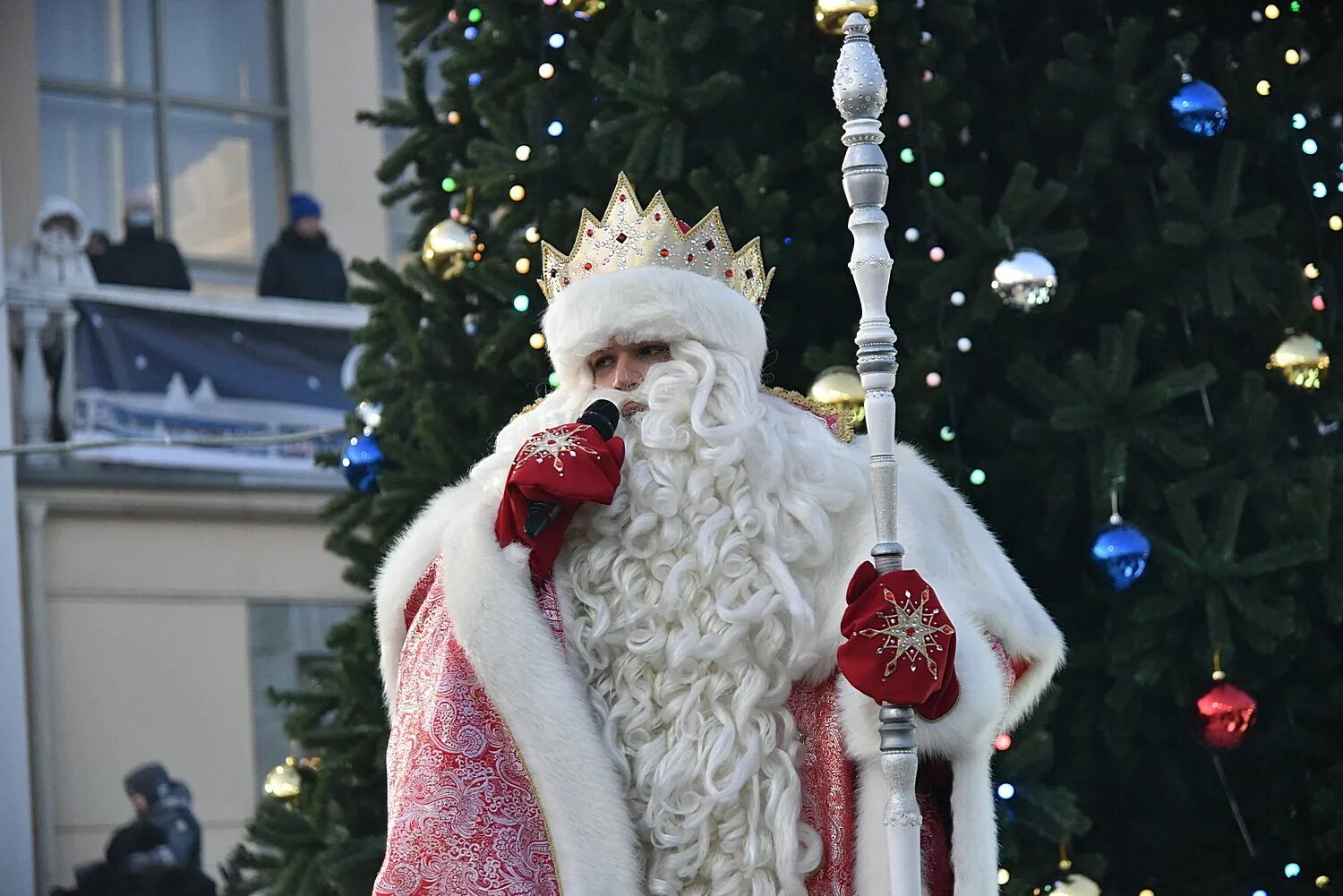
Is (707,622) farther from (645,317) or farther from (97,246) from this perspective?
(97,246)

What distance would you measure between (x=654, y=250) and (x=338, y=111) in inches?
323

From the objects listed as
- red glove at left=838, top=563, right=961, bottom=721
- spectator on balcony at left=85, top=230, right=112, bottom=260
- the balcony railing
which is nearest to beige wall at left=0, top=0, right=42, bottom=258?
spectator on balcony at left=85, top=230, right=112, bottom=260

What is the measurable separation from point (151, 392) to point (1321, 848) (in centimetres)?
692

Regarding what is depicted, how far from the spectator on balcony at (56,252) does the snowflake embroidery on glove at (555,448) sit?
7.33 m

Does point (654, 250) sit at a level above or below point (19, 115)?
below

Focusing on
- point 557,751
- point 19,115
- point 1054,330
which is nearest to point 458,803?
point 557,751

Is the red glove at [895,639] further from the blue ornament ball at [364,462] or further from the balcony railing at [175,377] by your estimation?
the balcony railing at [175,377]

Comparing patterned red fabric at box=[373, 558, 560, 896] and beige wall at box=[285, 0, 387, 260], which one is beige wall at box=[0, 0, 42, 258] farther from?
patterned red fabric at box=[373, 558, 560, 896]

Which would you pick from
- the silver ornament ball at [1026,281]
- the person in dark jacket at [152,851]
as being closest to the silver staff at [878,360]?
the silver ornament ball at [1026,281]

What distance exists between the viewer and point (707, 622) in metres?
3.54

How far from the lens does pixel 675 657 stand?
3514mm

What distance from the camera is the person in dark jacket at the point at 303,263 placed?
437 inches

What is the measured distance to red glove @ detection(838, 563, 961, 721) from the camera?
328 centimetres

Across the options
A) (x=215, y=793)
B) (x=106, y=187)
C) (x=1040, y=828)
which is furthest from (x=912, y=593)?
(x=106, y=187)
